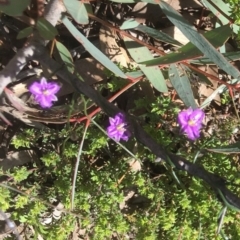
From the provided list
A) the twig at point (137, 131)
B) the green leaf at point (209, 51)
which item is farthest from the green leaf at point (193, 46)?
the twig at point (137, 131)

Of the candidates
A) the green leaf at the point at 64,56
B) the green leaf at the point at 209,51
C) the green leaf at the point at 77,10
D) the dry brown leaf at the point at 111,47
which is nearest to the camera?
the green leaf at the point at 209,51

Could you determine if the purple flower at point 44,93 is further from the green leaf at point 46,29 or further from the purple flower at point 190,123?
the purple flower at point 190,123

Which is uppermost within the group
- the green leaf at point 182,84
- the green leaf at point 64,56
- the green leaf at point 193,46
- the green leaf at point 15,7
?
the green leaf at point 15,7

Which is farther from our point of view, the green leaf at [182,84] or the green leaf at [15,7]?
the green leaf at [182,84]

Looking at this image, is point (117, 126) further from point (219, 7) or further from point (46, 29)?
point (219, 7)

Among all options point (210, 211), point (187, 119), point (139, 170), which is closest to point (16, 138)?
point (139, 170)

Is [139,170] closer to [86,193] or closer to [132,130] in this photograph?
[86,193]
